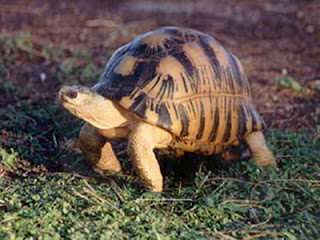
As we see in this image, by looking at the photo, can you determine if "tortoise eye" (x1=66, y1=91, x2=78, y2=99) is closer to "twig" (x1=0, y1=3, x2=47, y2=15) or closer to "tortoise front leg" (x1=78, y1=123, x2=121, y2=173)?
"tortoise front leg" (x1=78, y1=123, x2=121, y2=173)

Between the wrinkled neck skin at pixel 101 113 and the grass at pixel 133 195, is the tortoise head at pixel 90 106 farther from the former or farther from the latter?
the grass at pixel 133 195

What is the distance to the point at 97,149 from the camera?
3.95 m

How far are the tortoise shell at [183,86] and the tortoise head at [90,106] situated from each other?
8cm

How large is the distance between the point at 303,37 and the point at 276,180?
457 centimetres

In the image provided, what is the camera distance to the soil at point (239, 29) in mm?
5559

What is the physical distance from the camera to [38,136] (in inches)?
168

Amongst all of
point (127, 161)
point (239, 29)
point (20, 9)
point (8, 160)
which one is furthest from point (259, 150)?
point (20, 9)

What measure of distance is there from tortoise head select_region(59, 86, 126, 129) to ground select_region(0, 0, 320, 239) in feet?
1.26

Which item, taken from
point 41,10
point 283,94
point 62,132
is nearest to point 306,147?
point 283,94

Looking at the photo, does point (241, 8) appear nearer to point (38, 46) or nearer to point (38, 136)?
point (38, 46)

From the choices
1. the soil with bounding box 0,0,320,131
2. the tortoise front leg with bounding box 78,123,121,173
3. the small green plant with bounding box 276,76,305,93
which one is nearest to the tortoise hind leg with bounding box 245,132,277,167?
the soil with bounding box 0,0,320,131

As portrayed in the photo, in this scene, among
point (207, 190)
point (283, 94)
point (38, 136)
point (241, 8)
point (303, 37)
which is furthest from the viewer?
point (241, 8)

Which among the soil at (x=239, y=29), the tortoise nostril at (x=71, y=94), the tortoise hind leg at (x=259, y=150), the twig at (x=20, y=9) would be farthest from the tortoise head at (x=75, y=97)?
the twig at (x=20, y=9)

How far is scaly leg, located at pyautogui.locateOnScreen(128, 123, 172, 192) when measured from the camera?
350 cm
